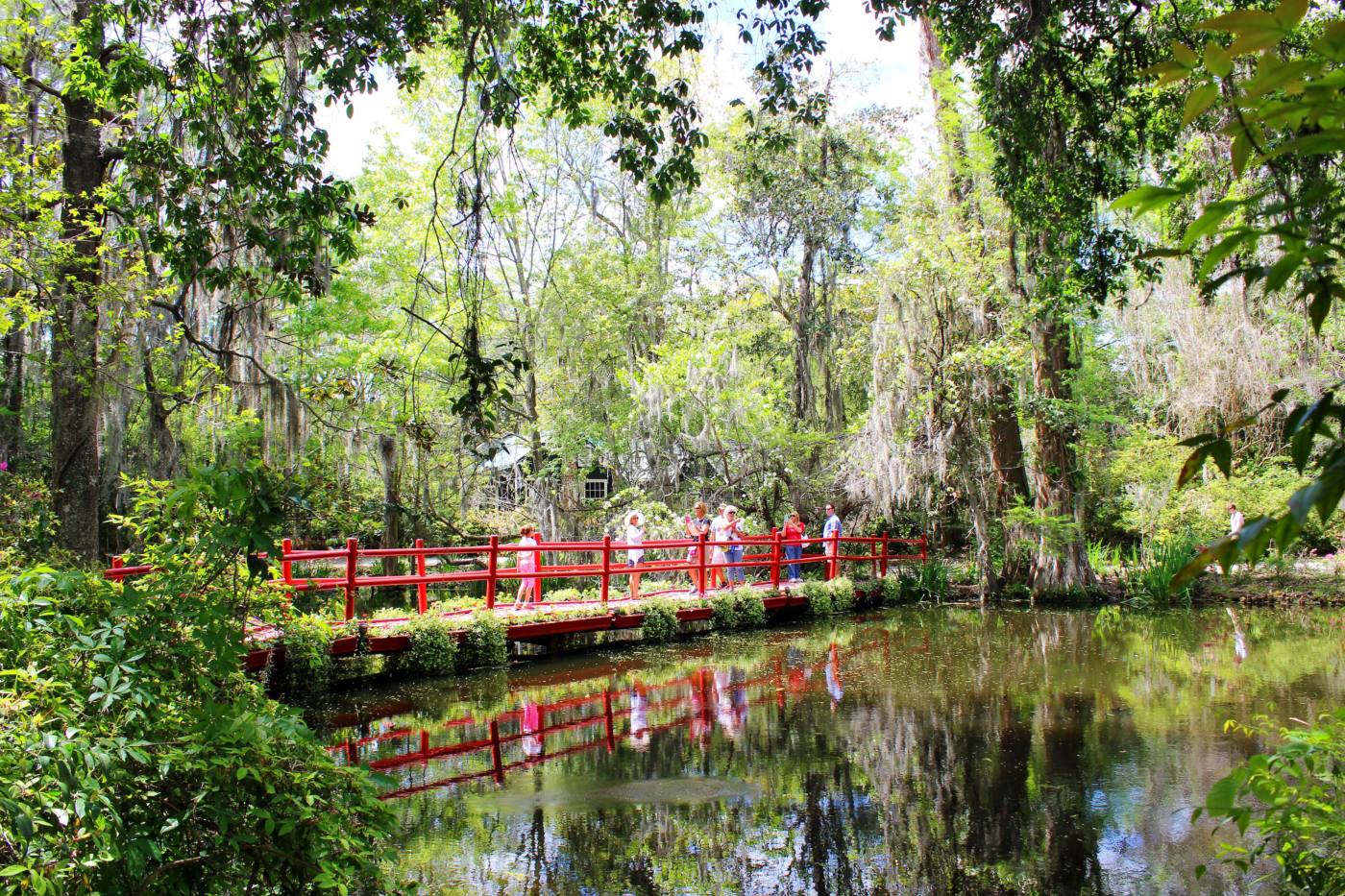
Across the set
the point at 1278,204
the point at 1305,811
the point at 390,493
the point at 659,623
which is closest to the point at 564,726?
the point at 659,623

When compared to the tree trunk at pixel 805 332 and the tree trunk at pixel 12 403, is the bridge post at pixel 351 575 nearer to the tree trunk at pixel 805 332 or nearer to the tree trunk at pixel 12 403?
the tree trunk at pixel 12 403

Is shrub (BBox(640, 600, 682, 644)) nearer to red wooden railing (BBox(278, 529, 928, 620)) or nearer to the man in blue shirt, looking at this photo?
red wooden railing (BBox(278, 529, 928, 620))

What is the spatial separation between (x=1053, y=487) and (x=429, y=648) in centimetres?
1241

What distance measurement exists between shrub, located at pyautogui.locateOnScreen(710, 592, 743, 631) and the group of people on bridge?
37 cm

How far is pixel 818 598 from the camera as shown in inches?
675

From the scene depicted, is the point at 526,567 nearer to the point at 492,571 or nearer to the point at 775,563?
the point at 492,571

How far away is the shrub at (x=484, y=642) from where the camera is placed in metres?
11.5

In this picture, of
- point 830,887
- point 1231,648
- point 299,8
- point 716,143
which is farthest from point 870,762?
point 716,143

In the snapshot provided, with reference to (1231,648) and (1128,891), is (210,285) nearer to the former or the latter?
(1128,891)

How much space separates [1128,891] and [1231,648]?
9.17 metres

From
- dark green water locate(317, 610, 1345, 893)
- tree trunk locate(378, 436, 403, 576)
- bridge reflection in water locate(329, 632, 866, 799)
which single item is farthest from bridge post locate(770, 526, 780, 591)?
tree trunk locate(378, 436, 403, 576)

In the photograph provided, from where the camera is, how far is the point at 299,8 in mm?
5395

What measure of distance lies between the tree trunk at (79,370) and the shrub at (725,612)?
8793 millimetres

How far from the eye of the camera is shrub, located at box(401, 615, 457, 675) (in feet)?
35.6
